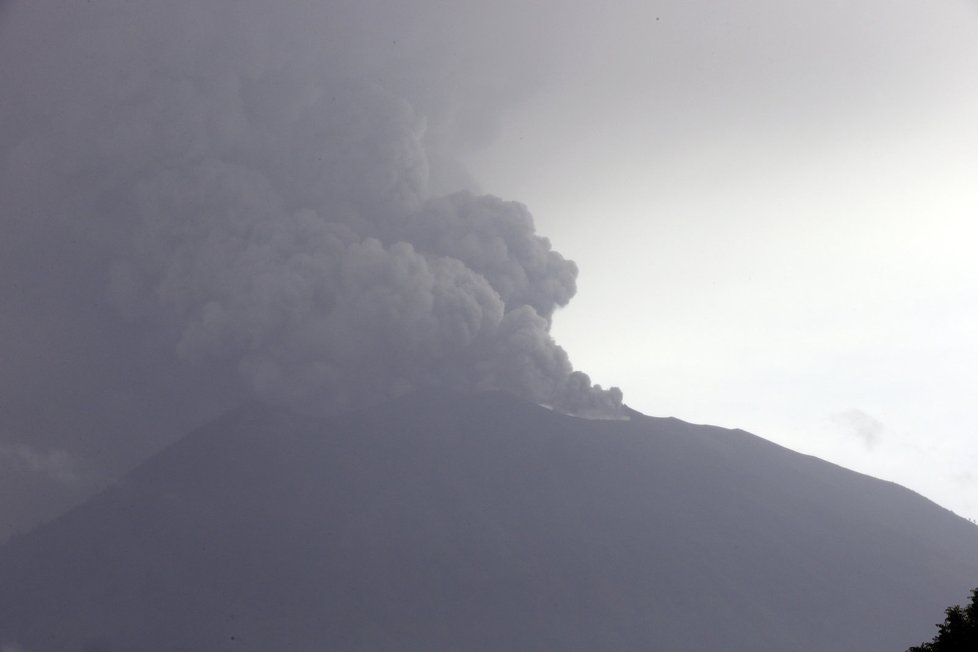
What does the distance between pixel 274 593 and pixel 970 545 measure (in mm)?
94506

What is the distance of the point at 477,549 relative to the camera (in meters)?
124

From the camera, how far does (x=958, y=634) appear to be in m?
25.5

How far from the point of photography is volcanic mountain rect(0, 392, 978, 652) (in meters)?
112

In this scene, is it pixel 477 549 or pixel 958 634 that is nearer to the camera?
pixel 958 634

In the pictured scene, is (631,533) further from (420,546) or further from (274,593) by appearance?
(274,593)

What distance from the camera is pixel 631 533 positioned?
424 feet

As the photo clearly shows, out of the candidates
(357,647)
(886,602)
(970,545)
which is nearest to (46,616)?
(357,647)

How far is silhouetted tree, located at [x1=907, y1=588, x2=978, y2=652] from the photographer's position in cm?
2508

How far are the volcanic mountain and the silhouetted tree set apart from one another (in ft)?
286

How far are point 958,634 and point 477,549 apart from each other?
332 ft

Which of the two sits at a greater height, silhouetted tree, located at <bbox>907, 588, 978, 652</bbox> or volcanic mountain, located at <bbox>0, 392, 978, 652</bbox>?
volcanic mountain, located at <bbox>0, 392, 978, 652</bbox>

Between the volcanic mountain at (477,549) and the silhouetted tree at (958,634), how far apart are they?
8706 cm

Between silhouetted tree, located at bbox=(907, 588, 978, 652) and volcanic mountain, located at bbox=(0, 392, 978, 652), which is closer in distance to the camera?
silhouetted tree, located at bbox=(907, 588, 978, 652)

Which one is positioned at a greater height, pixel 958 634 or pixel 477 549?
pixel 477 549
